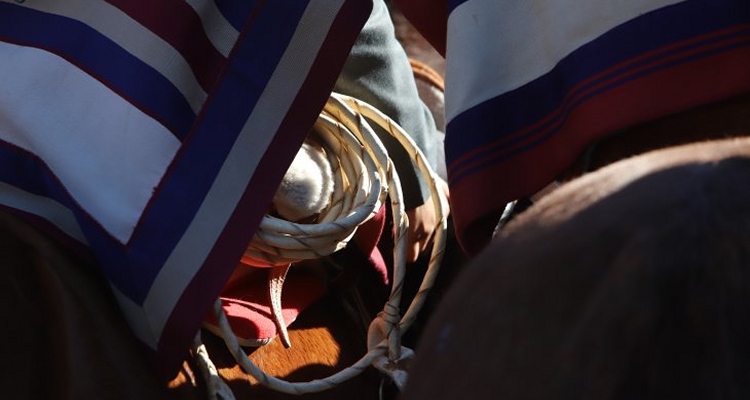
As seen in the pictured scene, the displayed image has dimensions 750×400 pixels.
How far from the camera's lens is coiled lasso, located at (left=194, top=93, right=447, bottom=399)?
1.25 m

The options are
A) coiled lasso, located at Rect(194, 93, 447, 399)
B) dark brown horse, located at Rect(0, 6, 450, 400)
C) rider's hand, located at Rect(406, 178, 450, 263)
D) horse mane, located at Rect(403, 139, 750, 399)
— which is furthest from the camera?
rider's hand, located at Rect(406, 178, 450, 263)

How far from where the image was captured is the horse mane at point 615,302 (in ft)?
1.52

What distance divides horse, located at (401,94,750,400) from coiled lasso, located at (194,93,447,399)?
0.70 meters

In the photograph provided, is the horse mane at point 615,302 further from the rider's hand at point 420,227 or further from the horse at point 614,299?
the rider's hand at point 420,227

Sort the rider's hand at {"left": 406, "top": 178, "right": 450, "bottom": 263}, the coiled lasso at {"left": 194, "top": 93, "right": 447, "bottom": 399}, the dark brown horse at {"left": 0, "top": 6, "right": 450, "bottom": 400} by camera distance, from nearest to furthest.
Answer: the dark brown horse at {"left": 0, "top": 6, "right": 450, "bottom": 400}, the coiled lasso at {"left": 194, "top": 93, "right": 447, "bottom": 399}, the rider's hand at {"left": 406, "top": 178, "right": 450, "bottom": 263}

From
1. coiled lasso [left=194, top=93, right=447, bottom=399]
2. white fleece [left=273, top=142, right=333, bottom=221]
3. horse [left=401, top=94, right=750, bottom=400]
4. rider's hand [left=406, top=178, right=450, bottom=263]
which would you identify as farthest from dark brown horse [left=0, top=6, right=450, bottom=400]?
horse [left=401, top=94, right=750, bottom=400]

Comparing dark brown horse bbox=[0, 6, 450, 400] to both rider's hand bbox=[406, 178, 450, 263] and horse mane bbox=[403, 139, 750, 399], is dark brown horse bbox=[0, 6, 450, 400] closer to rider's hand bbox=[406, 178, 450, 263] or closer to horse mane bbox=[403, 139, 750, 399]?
rider's hand bbox=[406, 178, 450, 263]

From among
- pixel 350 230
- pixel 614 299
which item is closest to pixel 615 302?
pixel 614 299

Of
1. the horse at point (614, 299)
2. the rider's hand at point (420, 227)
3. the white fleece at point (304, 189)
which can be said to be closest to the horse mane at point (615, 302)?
the horse at point (614, 299)

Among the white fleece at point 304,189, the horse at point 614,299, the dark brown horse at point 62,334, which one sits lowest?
the dark brown horse at point 62,334

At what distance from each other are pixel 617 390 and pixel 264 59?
2.69 feet

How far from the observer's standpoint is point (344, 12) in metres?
1.23

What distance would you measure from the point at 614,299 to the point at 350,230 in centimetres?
83

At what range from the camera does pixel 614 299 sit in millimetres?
481
